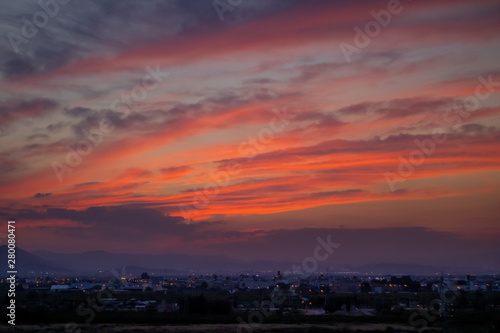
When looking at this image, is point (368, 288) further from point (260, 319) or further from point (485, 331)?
point (485, 331)

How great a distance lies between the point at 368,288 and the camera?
11281cm

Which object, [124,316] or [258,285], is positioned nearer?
[124,316]

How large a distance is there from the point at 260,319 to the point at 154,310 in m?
15.7

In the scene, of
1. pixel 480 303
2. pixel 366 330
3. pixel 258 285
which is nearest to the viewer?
pixel 366 330

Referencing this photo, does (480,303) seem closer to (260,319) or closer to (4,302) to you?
(260,319)

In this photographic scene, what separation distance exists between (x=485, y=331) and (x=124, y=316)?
30706 mm

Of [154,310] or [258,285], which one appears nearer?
[154,310]

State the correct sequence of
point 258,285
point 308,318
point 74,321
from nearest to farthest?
point 74,321 < point 308,318 < point 258,285

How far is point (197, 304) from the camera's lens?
59781mm

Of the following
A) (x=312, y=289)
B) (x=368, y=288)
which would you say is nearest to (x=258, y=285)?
(x=312, y=289)

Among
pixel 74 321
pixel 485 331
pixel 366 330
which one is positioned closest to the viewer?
pixel 485 331

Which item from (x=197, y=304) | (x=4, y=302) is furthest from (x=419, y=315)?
(x=4, y=302)

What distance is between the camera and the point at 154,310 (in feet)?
201

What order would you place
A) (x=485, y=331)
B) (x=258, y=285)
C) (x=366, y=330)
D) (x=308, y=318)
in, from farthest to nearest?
(x=258, y=285) < (x=308, y=318) < (x=366, y=330) < (x=485, y=331)
